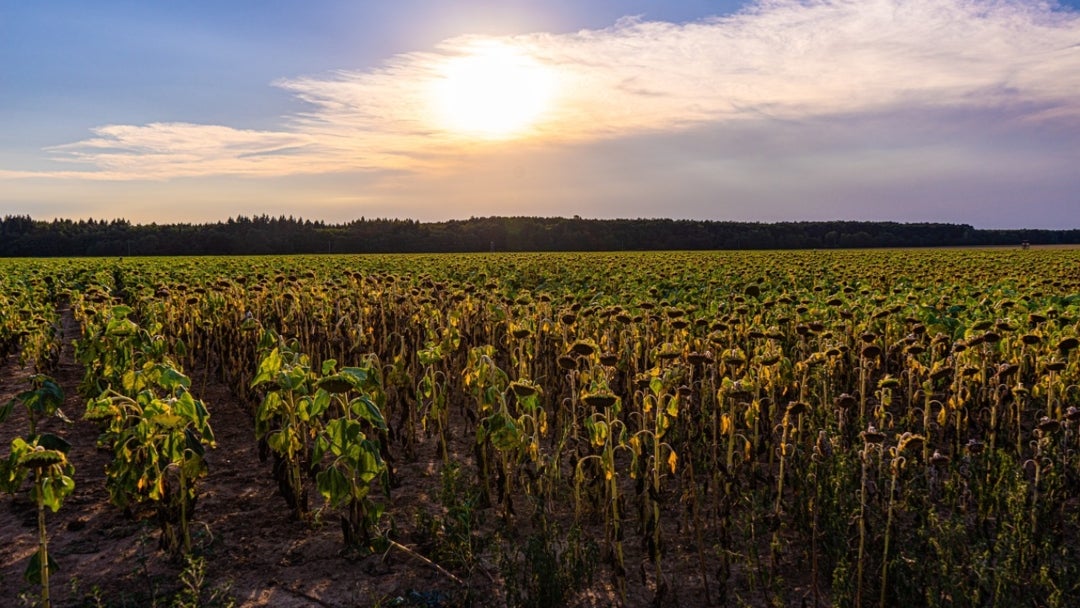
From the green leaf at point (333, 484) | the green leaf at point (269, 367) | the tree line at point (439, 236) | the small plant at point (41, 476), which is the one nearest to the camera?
the small plant at point (41, 476)

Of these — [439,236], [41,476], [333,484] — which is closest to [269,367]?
[333,484]

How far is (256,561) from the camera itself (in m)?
4.88

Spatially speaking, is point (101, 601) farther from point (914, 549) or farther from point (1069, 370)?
point (1069, 370)

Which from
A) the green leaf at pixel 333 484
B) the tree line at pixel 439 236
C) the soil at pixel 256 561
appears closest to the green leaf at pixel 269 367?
the green leaf at pixel 333 484

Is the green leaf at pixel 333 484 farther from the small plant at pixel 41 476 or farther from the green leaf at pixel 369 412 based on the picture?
the small plant at pixel 41 476

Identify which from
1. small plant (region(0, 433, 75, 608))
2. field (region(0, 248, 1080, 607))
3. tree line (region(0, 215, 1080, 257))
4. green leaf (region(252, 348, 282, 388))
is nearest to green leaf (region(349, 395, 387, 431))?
field (region(0, 248, 1080, 607))

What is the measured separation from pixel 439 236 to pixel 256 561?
8910cm

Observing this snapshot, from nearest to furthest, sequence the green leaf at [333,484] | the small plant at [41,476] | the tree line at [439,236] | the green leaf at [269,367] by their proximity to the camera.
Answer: the small plant at [41,476] < the green leaf at [333,484] < the green leaf at [269,367] < the tree line at [439,236]

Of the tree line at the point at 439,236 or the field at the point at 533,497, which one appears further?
the tree line at the point at 439,236

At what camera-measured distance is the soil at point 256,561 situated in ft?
14.5

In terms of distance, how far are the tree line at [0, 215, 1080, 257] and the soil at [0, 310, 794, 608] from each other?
270 feet

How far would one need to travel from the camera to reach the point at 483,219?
10388cm

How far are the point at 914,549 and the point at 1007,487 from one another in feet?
3.70

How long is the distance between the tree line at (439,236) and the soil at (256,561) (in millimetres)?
82323
